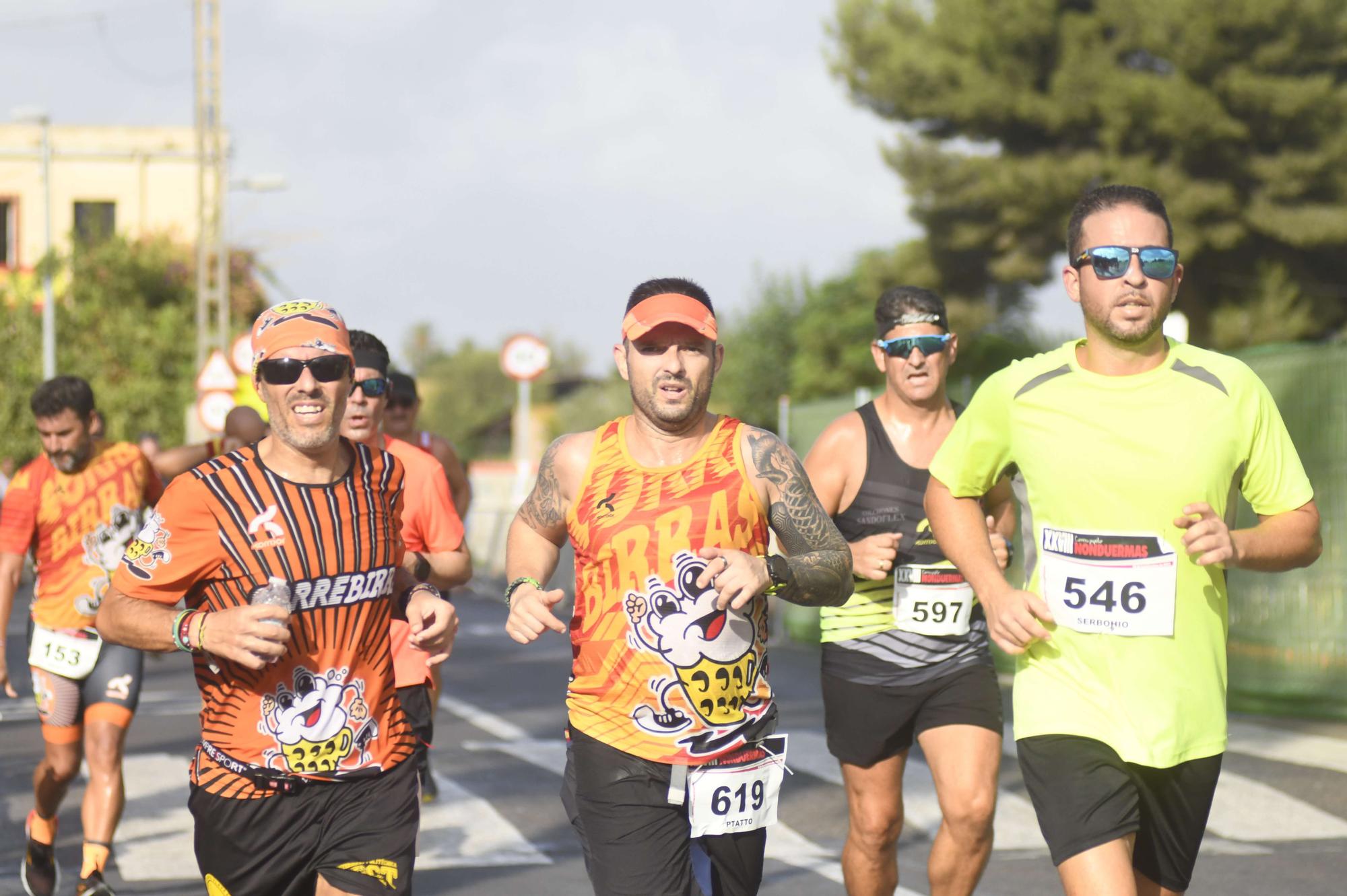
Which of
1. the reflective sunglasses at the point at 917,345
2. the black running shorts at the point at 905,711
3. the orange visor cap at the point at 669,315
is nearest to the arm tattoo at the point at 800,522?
the orange visor cap at the point at 669,315

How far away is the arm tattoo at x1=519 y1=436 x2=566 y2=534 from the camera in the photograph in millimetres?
4750

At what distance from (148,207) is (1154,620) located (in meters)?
47.2

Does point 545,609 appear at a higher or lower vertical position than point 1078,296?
lower

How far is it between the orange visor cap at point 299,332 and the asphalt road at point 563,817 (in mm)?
3344

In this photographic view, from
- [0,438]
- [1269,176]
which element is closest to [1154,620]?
[1269,176]

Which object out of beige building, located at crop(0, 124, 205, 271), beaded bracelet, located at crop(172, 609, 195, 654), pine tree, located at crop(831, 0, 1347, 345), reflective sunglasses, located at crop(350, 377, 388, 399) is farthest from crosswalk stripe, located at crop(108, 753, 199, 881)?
beige building, located at crop(0, 124, 205, 271)

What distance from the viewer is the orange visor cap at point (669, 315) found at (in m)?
4.57

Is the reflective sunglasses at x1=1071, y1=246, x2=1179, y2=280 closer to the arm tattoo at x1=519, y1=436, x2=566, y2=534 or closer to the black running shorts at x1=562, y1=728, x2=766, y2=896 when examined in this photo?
the arm tattoo at x1=519, y1=436, x2=566, y2=534

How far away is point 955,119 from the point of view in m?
32.4

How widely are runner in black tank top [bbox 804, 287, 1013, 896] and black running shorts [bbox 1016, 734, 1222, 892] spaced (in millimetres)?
1545

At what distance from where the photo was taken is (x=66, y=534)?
7.39 metres

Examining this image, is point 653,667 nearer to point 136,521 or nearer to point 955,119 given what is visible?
point 136,521

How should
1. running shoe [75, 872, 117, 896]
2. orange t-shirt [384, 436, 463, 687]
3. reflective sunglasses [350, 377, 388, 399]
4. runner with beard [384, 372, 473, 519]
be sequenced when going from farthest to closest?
runner with beard [384, 372, 473, 519] → reflective sunglasses [350, 377, 388, 399] → running shoe [75, 872, 117, 896] → orange t-shirt [384, 436, 463, 687]

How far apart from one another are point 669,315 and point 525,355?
2015cm
